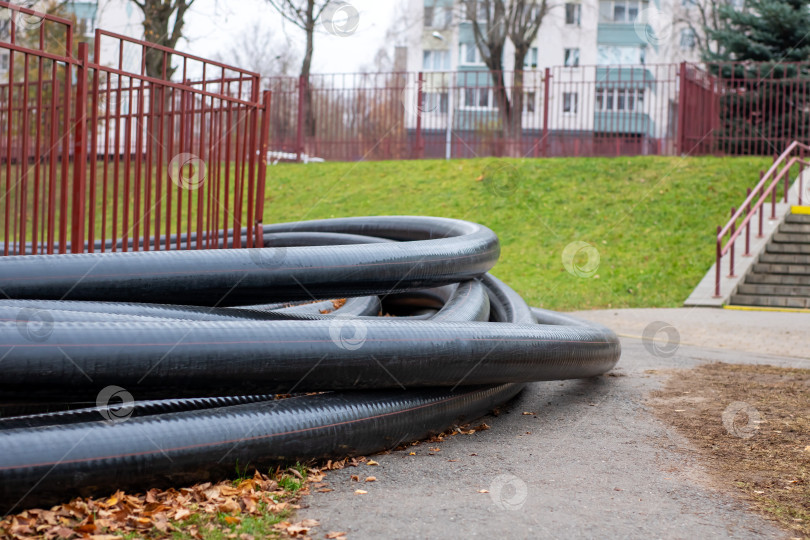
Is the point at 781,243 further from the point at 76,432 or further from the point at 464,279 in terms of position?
the point at 76,432

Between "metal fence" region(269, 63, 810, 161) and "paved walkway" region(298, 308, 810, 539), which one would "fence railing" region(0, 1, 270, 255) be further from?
"metal fence" region(269, 63, 810, 161)

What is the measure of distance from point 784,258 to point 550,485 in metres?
9.77

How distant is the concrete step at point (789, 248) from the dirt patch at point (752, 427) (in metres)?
5.79

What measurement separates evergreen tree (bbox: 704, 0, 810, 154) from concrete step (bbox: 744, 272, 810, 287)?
6199mm

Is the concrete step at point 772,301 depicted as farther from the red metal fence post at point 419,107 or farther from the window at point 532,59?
the window at point 532,59

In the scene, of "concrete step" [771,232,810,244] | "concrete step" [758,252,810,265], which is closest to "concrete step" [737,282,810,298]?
"concrete step" [758,252,810,265]

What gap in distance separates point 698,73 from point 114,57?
1239 inches

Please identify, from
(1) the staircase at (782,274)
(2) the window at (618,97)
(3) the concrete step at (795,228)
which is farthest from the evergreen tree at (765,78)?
(1) the staircase at (782,274)

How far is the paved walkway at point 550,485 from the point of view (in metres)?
3.12

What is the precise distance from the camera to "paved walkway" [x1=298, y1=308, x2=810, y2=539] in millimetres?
3121

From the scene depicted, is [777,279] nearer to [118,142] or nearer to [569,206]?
[569,206]

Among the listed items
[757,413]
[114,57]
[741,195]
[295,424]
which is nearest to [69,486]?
[295,424]


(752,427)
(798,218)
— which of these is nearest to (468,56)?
(798,218)

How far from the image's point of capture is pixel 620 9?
44031 millimetres
